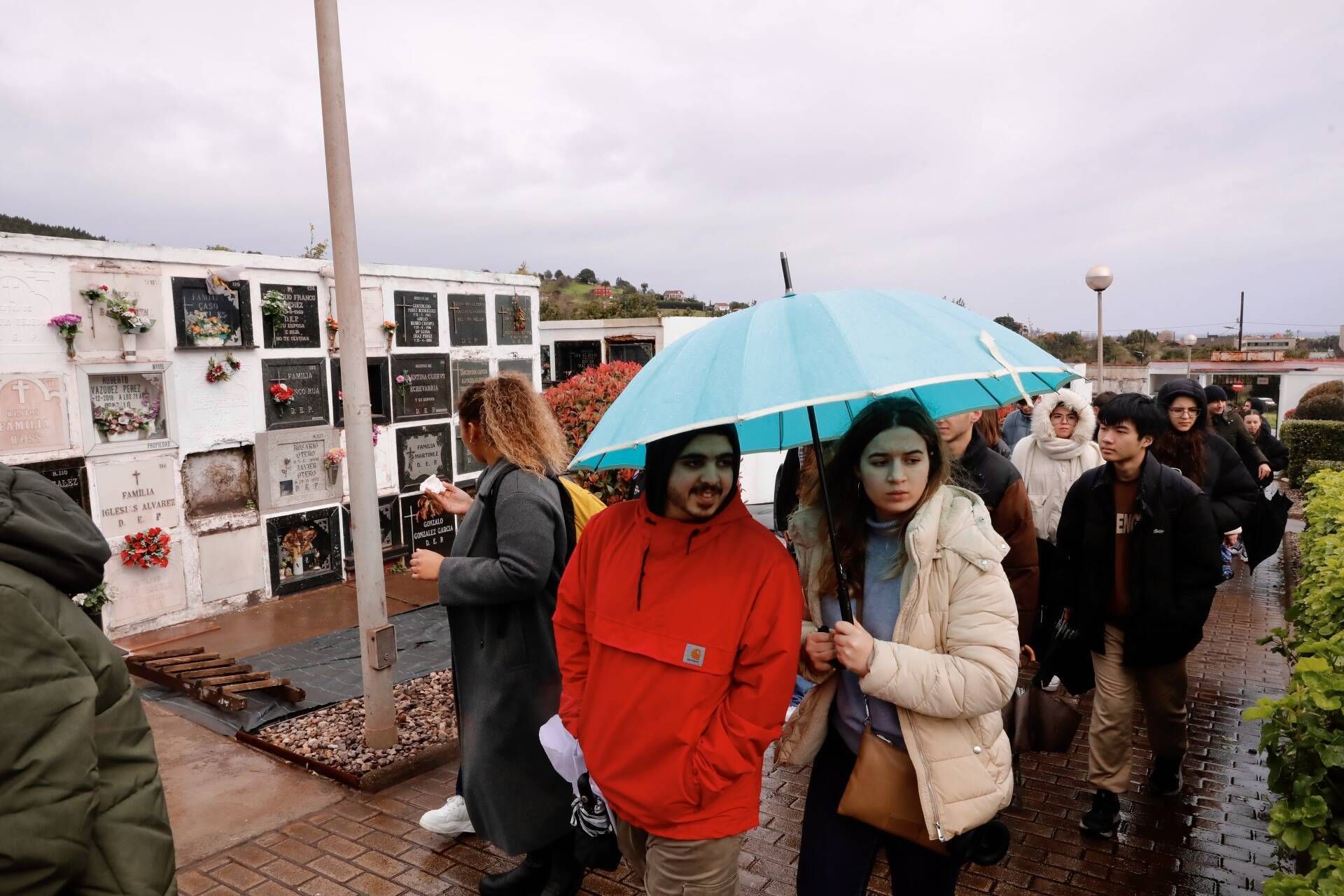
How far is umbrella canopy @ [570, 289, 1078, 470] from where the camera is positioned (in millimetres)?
1537

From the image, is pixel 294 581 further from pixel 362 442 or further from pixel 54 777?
pixel 54 777

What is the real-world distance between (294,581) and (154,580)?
4.10 ft

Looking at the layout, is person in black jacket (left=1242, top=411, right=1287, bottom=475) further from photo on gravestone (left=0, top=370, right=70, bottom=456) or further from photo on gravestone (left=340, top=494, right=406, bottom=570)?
photo on gravestone (left=0, top=370, right=70, bottom=456)

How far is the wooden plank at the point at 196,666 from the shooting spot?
536cm

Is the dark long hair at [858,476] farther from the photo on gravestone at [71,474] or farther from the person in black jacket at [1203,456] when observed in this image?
the photo on gravestone at [71,474]

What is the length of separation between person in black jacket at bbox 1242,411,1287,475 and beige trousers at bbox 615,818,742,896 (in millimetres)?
6537

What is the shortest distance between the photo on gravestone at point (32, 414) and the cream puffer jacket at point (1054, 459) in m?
6.74

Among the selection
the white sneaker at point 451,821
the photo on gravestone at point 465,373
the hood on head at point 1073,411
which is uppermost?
the photo on gravestone at point 465,373

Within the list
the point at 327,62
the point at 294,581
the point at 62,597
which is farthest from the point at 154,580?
the point at 62,597

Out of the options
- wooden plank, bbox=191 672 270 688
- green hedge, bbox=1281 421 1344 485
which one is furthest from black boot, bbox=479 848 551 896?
green hedge, bbox=1281 421 1344 485

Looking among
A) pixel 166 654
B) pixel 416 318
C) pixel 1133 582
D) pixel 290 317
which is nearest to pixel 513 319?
pixel 416 318

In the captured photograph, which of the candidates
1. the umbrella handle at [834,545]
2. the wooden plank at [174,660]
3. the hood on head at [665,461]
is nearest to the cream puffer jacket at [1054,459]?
the umbrella handle at [834,545]

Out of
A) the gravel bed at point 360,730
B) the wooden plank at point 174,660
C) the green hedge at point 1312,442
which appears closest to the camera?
the gravel bed at point 360,730

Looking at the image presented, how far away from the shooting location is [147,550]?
6680 mm
